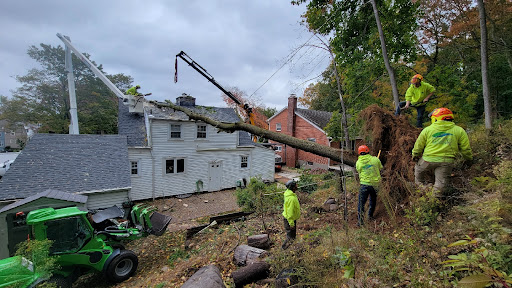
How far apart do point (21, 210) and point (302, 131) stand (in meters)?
21.7

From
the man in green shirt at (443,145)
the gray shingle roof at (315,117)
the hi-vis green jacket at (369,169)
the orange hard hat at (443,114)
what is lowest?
the hi-vis green jacket at (369,169)

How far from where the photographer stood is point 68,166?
37.5 ft

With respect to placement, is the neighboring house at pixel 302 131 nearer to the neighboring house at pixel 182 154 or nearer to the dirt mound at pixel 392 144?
the neighboring house at pixel 182 154

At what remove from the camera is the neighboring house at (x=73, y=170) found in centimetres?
991

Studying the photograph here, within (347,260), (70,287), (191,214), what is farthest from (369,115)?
(191,214)

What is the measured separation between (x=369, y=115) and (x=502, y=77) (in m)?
23.5

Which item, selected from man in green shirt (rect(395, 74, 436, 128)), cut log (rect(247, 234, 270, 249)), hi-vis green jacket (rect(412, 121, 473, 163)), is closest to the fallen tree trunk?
man in green shirt (rect(395, 74, 436, 128))

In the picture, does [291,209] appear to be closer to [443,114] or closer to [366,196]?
[366,196]

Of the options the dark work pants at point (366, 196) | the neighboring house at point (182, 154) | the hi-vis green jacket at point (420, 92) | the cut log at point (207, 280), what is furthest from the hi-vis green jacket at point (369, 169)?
the neighboring house at point (182, 154)

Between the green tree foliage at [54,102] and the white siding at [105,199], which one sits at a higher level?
the green tree foliage at [54,102]

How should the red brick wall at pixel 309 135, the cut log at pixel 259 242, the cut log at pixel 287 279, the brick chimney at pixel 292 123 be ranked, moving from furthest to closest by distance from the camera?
1. the brick chimney at pixel 292 123
2. the red brick wall at pixel 309 135
3. the cut log at pixel 259 242
4. the cut log at pixel 287 279

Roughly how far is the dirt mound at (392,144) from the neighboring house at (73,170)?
12.1 m

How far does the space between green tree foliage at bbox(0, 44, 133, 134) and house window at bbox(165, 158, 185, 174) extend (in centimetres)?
1746

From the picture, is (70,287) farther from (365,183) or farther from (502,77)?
(502,77)
